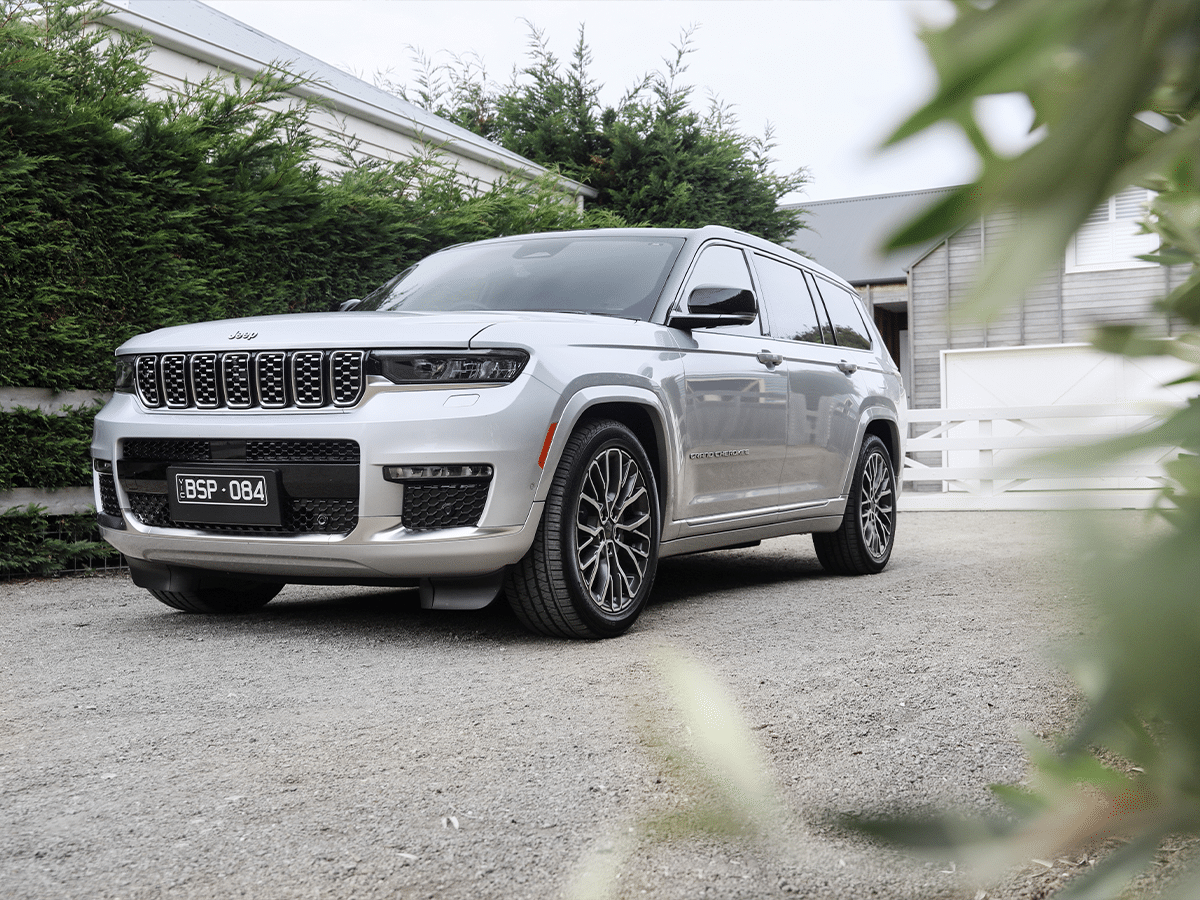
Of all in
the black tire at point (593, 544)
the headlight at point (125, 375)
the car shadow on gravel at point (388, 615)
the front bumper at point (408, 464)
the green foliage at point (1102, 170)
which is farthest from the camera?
the headlight at point (125, 375)

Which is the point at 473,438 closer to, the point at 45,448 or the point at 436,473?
the point at 436,473

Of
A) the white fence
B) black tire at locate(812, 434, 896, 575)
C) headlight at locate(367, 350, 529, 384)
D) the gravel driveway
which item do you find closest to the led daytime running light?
headlight at locate(367, 350, 529, 384)

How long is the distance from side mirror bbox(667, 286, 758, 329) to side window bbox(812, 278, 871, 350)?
5.16 ft

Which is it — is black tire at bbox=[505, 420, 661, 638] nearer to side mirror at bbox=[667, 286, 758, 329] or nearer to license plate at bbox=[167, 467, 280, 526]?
side mirror at bbox=[667, 286, 758, 329]

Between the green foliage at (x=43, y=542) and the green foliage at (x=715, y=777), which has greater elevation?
the green foliage at (x=715, y=777)

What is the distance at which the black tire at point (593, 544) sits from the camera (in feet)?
13.0

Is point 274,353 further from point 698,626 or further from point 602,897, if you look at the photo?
point 602,897

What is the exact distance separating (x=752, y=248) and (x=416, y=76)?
66.0ft

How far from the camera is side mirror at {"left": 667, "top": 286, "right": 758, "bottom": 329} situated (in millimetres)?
4707

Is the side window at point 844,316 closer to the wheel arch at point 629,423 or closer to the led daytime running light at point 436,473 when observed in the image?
the wheel arch at point 629,423

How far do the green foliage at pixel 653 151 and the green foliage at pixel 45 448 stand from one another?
395 inches

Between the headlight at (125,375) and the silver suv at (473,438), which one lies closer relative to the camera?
the silver suv at (473,438)

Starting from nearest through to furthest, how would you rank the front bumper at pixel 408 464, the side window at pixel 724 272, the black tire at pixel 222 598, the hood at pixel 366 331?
the front bumper at pixel 408 464
the hood at pixel 366 331
the black tire at pixel 222 598
the side window at pixel 724 272

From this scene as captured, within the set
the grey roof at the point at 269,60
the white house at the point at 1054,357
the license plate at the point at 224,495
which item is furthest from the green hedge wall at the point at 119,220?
the white house at the point at 1054,357
